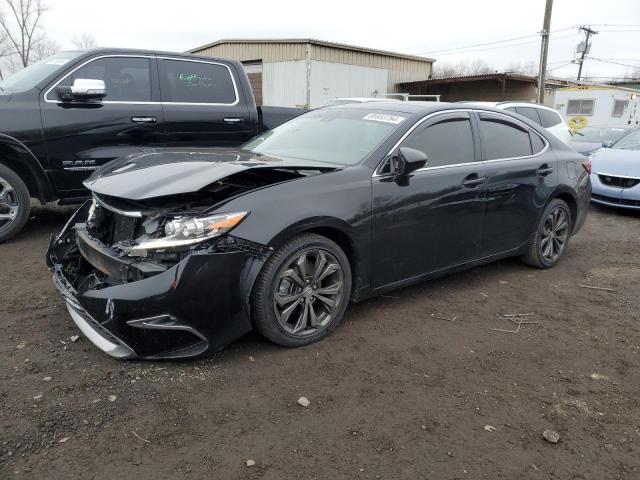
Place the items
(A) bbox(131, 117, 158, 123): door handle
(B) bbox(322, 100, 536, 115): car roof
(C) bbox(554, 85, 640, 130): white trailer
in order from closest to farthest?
(B) bbox(322, 100, 536, 115): car roof
(A) bbox(131, 117, 158, 123): door handle
(C) bbox(554, 85, 640, 130): white trailer

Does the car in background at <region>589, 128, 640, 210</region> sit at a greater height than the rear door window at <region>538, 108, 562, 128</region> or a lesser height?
lesser

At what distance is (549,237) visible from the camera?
5.22m

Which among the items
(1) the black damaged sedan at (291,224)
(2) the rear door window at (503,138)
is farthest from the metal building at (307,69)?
(1) the black damaged sedan at (291,224)

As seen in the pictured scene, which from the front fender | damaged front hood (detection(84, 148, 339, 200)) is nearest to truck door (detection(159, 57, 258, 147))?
the front fender

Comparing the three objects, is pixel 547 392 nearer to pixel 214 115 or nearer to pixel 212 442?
pixel 212 442

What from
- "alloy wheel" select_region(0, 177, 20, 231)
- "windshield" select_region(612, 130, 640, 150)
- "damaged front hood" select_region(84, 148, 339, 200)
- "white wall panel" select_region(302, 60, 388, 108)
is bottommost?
"alloy wheel" select_region(0, 177, 20, 231)

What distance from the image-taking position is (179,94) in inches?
234

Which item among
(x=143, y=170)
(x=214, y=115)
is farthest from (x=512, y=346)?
(x=214, y=115)

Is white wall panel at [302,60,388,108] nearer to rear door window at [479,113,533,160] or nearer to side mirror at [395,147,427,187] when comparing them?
rear door window at [479,113,533,160]

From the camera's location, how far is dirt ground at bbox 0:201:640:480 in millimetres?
2361

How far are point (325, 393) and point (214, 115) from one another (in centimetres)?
413

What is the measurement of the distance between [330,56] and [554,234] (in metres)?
21.4

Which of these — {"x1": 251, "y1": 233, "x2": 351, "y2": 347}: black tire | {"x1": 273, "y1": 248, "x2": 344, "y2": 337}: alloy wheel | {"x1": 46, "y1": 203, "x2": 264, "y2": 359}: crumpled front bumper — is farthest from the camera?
{"x1": 273, "y1": 248, "x2": 344, "y2": 337}: alloy wheel

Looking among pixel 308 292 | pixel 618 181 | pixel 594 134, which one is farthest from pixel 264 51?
pixel 308 292
